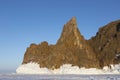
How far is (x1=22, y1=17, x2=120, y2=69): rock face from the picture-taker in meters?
175

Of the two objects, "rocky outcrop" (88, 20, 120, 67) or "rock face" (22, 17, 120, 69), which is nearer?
"rock face" (22, 17, 120, 69)

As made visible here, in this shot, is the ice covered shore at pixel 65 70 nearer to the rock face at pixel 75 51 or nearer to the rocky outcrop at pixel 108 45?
the rock face at pixel 75 51

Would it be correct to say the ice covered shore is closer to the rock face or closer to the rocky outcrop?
the rock face

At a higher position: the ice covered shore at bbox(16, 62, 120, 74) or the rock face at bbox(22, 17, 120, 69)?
the rock face at bbox(22, 17, 120, 69)

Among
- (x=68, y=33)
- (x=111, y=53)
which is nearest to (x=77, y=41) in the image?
(x=68, y=33)

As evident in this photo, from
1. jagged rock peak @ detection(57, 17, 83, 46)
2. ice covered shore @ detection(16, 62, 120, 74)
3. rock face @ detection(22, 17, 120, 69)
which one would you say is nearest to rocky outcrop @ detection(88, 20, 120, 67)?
rock face @ detection(22, 17, 120, 69)

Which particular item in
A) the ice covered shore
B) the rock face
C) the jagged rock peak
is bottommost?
the ice covered shore

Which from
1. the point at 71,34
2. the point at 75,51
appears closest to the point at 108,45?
the point at 75,51

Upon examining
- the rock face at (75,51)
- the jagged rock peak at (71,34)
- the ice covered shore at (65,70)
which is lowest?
the ice covered shore at (65,70)

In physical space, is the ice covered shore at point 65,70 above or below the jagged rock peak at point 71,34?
below

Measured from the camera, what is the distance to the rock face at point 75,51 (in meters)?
175

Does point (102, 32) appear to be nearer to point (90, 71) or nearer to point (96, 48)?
point (96, 48)

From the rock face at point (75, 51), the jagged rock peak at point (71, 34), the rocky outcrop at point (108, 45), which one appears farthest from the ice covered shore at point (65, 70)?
the jagged rock peak at point (71, 34)

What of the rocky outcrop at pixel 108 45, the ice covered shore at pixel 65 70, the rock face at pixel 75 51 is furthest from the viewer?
the rocky outcrop at pixel 108 45
